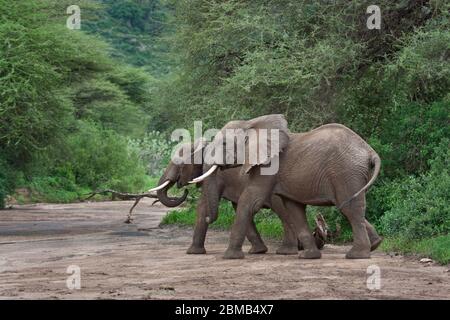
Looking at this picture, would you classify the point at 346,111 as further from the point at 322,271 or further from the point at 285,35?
the point at 322,271

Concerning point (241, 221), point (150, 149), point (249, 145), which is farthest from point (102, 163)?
point (241, 221)

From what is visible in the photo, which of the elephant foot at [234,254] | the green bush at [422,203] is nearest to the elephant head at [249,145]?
the elephant foot at [234,254]

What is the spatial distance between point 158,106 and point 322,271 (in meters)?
16.9

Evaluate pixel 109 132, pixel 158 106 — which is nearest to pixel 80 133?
pixel 109 132

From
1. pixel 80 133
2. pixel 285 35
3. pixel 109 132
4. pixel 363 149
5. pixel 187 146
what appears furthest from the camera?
pixel 109 132

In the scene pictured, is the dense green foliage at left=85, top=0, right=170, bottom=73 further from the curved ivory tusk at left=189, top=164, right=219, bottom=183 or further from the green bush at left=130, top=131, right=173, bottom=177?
the curved ivory tusk at left=189, top=164, right=219, bottom=183

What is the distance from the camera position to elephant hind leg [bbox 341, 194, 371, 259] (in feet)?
49.5

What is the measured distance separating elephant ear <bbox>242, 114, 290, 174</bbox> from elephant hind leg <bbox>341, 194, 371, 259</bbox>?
1.33 m

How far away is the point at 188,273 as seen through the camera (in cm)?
1383

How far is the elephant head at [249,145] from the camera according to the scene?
15.7 metres

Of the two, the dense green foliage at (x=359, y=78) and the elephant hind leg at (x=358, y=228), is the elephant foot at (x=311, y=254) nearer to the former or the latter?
the elephant hind leg at (x=358, y=228)

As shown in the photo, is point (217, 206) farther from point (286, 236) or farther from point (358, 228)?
point (358, 228)

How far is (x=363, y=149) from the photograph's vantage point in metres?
15.4

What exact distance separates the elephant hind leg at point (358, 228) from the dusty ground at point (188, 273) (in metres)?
0.17
